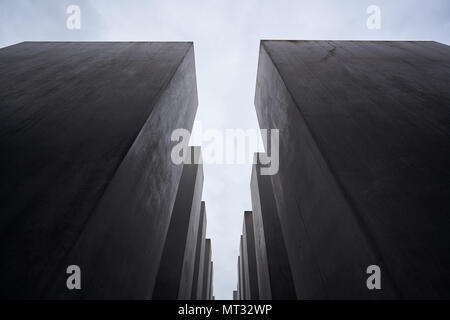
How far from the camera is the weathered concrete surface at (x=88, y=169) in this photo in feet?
5.97

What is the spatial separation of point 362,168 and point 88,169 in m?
3.06

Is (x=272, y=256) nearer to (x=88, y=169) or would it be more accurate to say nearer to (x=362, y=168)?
(x=362, y=168)

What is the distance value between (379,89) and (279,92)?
1651mm

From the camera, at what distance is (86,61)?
184 inches

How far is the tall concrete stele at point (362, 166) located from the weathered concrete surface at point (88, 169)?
2359mm

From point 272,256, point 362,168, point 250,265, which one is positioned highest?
point 250,265

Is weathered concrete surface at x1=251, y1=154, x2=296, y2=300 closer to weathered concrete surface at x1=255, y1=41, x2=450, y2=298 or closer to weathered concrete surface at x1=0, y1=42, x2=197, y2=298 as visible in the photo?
weathered concrete surface at x1=255, y1=41, x2=450, y2=298

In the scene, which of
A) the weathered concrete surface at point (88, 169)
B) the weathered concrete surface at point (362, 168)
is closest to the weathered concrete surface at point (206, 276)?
the weathered concrete surface at point (88, 169)

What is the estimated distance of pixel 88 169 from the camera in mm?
2359

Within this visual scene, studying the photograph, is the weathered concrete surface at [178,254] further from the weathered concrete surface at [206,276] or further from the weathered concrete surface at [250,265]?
the weathered concrete surface at [206,276]

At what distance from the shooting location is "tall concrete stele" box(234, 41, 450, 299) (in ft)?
5.84

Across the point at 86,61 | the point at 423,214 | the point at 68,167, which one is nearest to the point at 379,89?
the point at 423,214

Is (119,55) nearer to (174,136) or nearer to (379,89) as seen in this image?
(174,136)

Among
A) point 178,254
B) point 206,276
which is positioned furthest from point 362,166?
point 206,276
